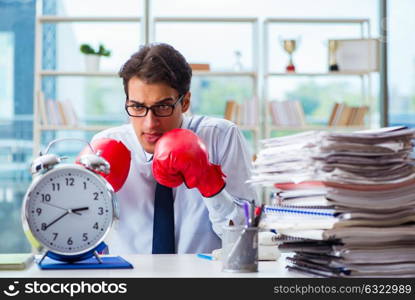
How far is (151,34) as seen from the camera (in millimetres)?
4930

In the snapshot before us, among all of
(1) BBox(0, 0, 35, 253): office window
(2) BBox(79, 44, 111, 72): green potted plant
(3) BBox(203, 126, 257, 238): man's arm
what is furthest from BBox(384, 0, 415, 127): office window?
(3) BBox(203, 126, 257, 238): man's arm

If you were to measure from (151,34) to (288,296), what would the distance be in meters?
3.95

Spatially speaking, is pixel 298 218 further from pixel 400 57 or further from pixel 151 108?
pixel 400 57

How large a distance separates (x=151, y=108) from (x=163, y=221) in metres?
0.34

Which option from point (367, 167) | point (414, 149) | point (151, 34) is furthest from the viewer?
point (151, 34)

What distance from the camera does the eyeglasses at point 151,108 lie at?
212 centimetres

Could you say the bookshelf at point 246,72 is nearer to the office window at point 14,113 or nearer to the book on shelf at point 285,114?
the book on shelf at point 285,114

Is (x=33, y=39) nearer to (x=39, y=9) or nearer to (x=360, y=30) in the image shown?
(x=39, y=9)

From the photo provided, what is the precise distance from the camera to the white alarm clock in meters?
1.37

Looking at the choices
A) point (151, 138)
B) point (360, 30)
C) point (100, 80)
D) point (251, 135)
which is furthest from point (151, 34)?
point (151, 138)

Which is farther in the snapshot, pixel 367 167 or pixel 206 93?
pixel 206 93

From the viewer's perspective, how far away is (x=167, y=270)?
4.42 ft

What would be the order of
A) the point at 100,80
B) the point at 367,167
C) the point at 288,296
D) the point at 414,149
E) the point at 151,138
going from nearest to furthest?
the point at 288,296, the point at 367,167, the point at 414,149, the point at 151,138, the point at 100,80

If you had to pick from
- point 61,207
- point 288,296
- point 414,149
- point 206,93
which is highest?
point 206,93
